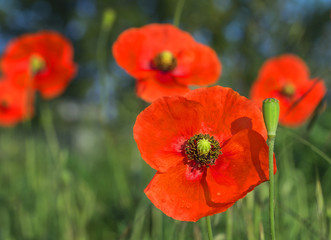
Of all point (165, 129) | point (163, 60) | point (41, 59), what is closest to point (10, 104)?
point (41, 59)

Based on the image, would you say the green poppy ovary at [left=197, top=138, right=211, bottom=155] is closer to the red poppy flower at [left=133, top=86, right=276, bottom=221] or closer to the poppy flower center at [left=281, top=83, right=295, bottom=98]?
the red poppy flower at [left=133, top=86, right=276, bottom=221]

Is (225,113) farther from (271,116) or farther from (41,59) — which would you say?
(41,59)

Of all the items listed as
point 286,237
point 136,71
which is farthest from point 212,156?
point 286,237

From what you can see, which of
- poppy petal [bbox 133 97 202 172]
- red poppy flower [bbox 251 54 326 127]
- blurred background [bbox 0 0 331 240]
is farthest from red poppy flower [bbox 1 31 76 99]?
poppy petal [bbox 133 97 202 172]

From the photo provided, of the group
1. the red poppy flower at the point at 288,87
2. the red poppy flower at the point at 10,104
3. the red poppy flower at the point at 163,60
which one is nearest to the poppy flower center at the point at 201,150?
the red poppy flower at the point at 163,60

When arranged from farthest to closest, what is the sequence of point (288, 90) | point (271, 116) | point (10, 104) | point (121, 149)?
1. point (121, 149)
2. point (10, 104)
3. point (288, 90)
4. point (271, 116)

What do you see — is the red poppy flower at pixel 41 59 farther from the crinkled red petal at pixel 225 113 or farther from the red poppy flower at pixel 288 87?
the crinkled red petal at pixel 225 113

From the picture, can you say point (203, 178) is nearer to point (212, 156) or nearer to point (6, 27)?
point (212, 156)
